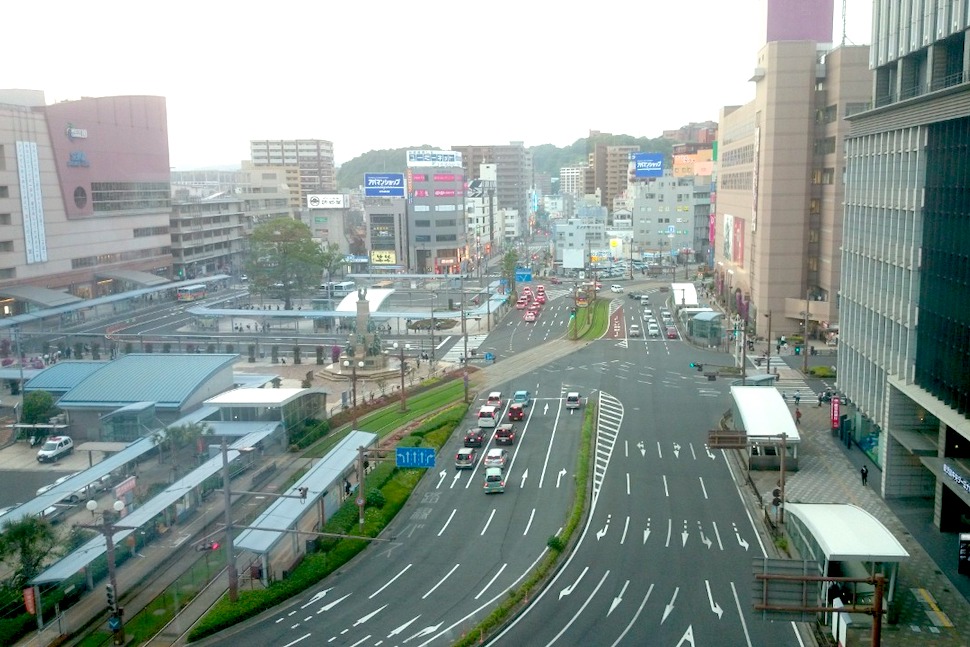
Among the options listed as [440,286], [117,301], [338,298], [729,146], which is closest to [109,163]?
[117,301]

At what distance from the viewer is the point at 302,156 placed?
515 feet

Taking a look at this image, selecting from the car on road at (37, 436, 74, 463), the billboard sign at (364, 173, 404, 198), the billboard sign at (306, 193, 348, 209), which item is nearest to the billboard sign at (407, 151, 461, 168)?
the billboard sign at (364, 173, 404, 198)

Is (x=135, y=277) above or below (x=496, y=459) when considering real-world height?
above

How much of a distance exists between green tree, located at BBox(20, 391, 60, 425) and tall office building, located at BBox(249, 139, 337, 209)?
123090 millimetres

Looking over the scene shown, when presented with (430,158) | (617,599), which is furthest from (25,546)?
(430,158)

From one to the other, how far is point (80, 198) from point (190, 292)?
40.1 feet

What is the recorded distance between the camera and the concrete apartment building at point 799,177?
1866 inches

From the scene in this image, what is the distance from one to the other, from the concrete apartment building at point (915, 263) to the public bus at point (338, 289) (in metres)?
48.8

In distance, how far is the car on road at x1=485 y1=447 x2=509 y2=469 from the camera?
2789 centimetres

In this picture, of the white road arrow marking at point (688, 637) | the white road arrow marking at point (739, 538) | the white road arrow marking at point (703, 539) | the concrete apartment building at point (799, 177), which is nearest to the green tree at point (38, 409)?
the white road arrow marking at point (703, 539)

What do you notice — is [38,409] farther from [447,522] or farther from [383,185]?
[383,185]

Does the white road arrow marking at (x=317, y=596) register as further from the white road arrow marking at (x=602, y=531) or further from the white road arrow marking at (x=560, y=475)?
the white road arrow marking at (x=560, y=475)

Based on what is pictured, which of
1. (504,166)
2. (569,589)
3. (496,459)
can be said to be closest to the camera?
(569,589)

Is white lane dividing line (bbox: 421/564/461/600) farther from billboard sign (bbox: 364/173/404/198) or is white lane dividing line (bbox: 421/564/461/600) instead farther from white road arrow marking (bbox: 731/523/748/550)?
billboard sign (bbox: 364/173/404/198)
